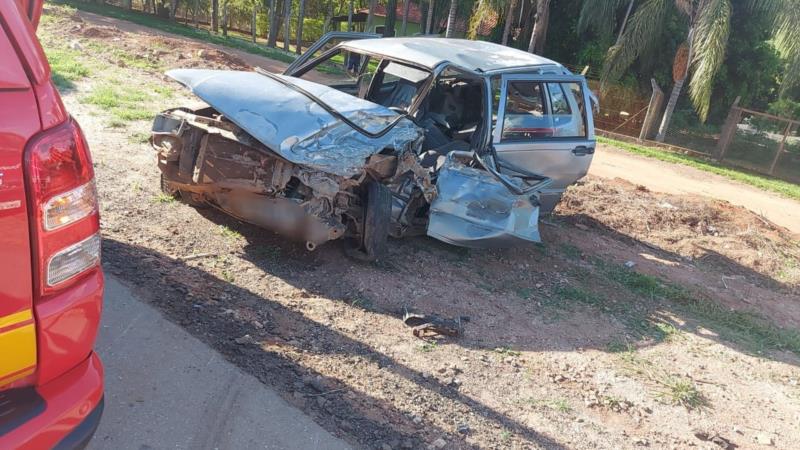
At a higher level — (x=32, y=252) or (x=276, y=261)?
(x=32, y=252)

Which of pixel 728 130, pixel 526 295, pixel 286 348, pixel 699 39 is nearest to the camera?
pixel 286 348

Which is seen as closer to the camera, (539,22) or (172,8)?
(539,22)

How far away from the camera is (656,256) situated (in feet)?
23.0

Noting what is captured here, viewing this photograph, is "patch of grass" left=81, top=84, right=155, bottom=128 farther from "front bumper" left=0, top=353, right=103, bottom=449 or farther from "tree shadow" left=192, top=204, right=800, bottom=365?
"front bumper" left=0, top=353, right=103, bottom=449

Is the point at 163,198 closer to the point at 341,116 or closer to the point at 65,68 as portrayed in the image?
the point at 341,116

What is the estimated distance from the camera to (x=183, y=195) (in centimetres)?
507

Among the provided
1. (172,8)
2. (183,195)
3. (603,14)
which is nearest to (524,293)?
(183,195)

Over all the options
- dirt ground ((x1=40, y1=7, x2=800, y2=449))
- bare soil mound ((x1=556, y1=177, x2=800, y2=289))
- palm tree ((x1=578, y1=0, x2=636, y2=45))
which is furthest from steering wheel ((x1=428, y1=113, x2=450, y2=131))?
palm tree ((x1=578, y1=0, x2=636, y2=45))

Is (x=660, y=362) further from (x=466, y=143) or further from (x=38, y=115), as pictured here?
(x=38, y=115)

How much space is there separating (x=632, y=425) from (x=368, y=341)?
1.63 metres

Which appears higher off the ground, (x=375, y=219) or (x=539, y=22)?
(x=539, y=22)

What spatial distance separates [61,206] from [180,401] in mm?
1476

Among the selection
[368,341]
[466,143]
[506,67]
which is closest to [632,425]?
[368,341]

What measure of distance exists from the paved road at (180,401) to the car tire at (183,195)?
5.16ft
